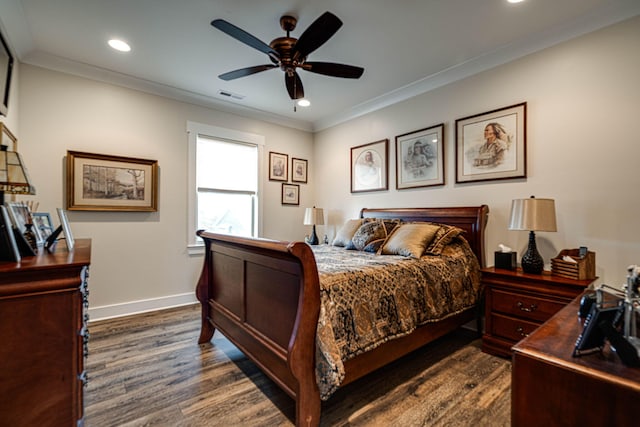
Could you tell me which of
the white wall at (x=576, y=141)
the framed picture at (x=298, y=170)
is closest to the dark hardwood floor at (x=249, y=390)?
the white wall at (x=576, y=141)

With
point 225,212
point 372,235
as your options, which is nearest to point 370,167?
point 372,235

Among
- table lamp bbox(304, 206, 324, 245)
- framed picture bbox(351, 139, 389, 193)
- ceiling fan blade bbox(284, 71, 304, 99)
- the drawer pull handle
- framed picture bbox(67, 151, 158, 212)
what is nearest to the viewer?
the drawer pull handle

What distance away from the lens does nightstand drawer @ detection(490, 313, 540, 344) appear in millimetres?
2331

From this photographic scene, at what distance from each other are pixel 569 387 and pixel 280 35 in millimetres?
2975

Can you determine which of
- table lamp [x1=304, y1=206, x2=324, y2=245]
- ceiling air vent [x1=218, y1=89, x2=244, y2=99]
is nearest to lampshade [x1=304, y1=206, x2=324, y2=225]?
table lamp [x1=304, y1=206, x2=324, y2=245]

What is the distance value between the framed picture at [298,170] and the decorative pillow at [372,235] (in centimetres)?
190

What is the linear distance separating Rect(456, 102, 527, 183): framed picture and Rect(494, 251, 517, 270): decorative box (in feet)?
2.56

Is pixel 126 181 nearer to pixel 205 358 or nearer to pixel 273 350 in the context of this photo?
pixel 205 358

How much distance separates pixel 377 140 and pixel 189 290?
330 centimetres

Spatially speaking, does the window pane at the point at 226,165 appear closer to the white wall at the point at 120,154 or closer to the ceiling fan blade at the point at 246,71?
the white wall at the point at 120,154

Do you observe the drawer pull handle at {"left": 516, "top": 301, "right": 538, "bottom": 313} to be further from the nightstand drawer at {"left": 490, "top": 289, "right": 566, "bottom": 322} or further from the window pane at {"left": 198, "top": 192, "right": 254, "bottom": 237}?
the window pane at {"left": 198, "top": 192, "right": 254, "bottom": 237}

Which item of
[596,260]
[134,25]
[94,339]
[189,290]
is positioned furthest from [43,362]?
[596,260]

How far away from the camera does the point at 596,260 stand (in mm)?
2371

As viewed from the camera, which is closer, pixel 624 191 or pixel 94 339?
pixel 624 191
